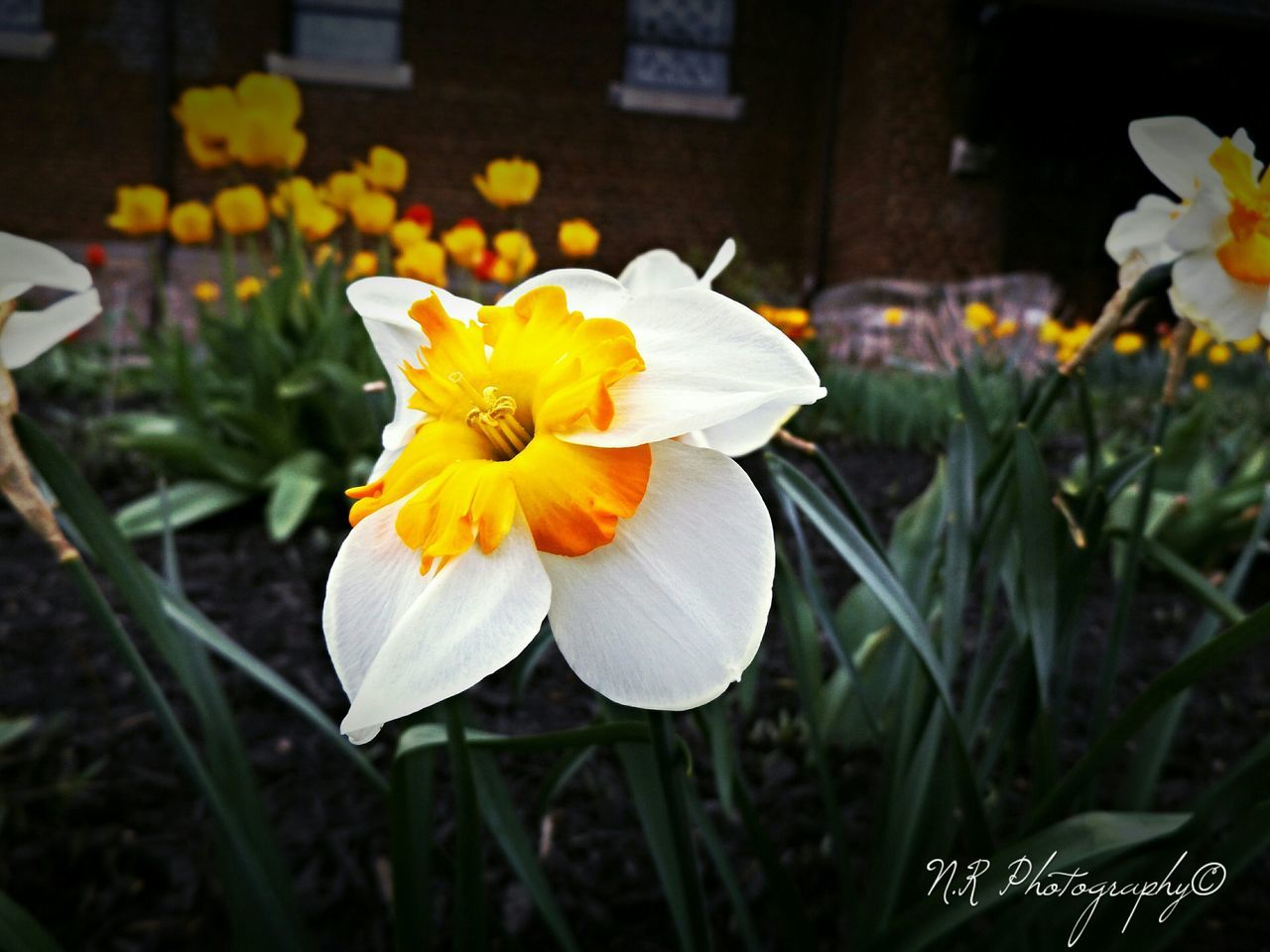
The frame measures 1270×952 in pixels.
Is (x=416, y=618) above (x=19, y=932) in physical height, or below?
above

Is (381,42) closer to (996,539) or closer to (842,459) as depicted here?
(842,459)

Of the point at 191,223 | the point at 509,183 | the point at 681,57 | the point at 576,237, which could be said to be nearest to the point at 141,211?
the point at 191,223

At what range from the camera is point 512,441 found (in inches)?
11.5

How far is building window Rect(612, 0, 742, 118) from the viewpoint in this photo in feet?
18.8

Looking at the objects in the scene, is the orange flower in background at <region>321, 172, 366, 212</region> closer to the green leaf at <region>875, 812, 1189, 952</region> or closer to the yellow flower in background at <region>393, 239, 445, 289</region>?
the yellow flower in background at <region>393, 239, 445, 289</region>

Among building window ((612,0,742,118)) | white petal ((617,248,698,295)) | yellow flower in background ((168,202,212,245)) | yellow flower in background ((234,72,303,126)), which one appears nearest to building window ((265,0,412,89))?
building window ((612,0,742,118))

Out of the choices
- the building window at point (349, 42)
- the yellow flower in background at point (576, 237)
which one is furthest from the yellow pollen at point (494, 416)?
the building window at point (349, 42)

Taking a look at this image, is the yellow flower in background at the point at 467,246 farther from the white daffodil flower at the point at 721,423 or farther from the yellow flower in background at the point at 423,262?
the white daffodil flower at the point at 721,423

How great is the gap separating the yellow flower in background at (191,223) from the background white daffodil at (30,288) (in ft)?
5.77

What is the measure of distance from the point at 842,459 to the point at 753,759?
1.47 m

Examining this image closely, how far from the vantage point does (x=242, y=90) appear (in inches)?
46.3

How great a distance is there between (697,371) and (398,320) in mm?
118
